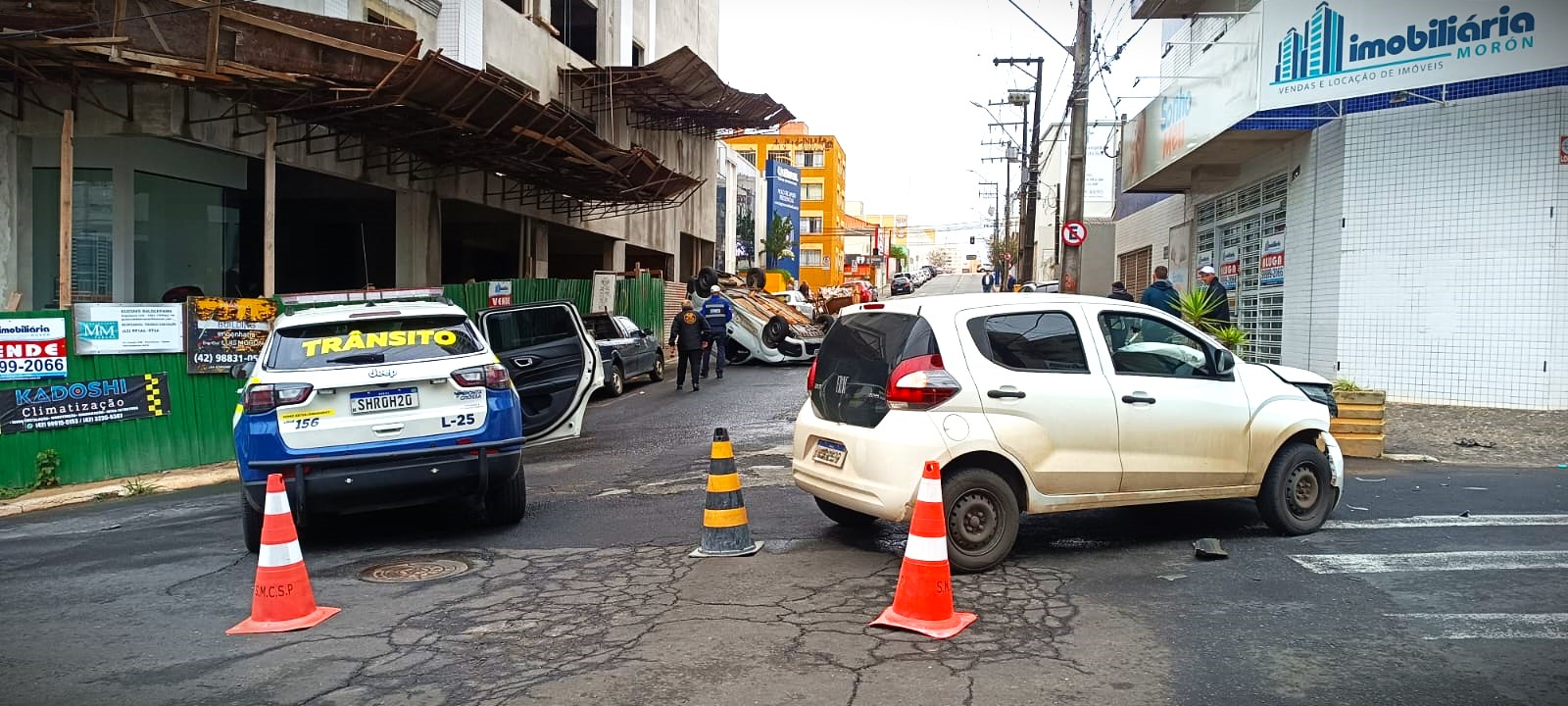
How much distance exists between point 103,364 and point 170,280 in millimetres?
5017

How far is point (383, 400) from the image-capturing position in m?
6.99

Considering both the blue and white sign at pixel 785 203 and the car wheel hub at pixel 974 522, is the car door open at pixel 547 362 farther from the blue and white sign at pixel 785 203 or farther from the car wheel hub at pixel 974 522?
the blue and white sign at pixel 785 203

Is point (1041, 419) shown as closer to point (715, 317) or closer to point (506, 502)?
point (506, 502)

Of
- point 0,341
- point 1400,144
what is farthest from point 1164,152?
point 0,341

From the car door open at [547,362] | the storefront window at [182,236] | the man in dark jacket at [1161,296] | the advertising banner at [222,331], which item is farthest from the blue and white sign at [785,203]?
the advertising banner at [222,331]

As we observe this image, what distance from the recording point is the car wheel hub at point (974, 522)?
6008 mm

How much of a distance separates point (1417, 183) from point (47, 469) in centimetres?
1582

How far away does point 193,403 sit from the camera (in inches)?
476

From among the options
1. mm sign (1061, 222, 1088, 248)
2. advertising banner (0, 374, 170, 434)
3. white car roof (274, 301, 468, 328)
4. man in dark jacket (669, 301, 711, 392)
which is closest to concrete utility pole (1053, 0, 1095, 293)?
mm sign (1061, 222, 1088, 248)

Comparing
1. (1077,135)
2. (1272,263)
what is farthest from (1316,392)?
(1077,135)

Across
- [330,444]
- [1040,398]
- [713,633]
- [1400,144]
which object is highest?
[1400,144]

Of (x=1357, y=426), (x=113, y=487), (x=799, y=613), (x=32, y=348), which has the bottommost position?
(x=113, y=487)

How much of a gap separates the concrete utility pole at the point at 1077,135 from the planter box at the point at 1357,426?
9.77 meters

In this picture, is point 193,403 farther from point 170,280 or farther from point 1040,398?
point 1040,398
